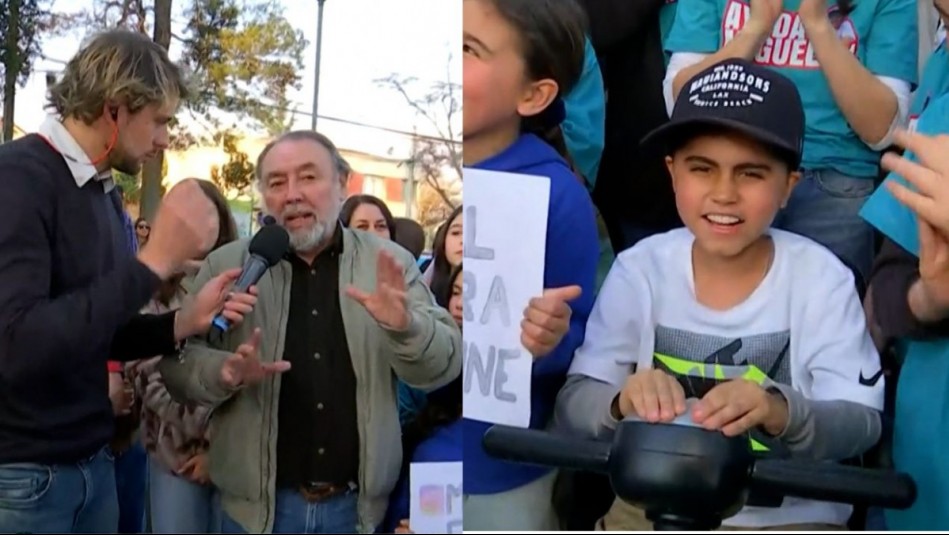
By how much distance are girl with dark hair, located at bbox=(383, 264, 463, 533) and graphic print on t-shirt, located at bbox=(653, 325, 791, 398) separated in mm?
368

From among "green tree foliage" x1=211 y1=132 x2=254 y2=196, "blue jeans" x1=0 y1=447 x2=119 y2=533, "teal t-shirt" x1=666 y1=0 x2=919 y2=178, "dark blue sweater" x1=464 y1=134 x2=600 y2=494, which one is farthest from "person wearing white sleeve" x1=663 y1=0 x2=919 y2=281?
"blue jeans" x1=0 y1=447 x2=119 y2=533

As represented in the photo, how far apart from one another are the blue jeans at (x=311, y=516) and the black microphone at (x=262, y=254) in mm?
316

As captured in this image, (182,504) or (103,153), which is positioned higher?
(103,153)

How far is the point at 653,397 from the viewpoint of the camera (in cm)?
153

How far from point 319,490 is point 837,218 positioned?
0.99 m

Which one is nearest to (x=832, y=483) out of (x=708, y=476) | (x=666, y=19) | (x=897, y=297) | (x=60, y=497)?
(x=708, y=476)

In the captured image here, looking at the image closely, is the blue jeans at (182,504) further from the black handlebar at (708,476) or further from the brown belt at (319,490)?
the black handlebar at (708,476)

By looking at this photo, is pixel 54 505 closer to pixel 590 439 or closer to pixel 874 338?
pixel 590 439

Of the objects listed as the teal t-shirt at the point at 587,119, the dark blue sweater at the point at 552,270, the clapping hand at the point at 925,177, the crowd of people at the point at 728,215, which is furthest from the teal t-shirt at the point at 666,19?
the clapping hand at the point at 925,177

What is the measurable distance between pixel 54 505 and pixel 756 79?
1.37 meters

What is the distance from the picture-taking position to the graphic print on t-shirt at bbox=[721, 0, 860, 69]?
167cm

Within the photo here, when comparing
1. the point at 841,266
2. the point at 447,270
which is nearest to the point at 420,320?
the point at 447,270

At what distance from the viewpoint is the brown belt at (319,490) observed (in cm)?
173

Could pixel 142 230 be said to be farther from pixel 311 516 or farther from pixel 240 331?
pixel 311 516
